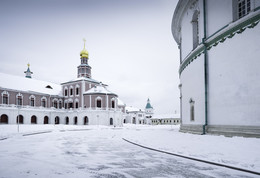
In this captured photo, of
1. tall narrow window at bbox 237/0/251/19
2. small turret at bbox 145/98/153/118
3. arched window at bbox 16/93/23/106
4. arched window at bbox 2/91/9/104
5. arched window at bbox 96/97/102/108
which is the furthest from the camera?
small turret at bbox 145/98/153/118

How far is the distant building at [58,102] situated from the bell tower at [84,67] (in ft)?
0.90

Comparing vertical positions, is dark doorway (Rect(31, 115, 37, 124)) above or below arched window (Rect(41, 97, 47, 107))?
below

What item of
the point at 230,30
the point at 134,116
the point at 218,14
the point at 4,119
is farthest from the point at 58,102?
the point at 230,30

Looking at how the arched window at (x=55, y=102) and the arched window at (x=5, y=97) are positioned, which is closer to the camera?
the arched window at (x=5, y=97)

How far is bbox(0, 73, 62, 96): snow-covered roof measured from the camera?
140 feet

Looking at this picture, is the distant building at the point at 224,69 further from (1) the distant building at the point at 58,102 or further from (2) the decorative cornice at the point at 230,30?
(1) the distant building at the point at 58,102

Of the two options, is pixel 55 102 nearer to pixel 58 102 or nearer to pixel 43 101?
pixel 58 102

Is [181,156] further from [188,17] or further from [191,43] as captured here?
[188,17]

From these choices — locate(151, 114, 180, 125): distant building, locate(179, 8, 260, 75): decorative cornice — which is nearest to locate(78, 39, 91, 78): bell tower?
locate(179, 8, 260, 75): decorative cornice

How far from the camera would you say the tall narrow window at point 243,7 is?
38.0 feet

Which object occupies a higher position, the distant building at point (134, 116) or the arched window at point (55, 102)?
the arched window at point (55, 102)

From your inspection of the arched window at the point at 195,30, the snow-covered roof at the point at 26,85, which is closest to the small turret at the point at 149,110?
the snow-covered roof at the point at 26,85

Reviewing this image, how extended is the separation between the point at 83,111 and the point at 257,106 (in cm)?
4083

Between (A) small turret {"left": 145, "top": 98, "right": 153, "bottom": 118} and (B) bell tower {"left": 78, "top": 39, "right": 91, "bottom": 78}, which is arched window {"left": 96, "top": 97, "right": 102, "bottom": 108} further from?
(A) small turret {"left": 145, "top": 98, "right": 153, "bottom": 118}
